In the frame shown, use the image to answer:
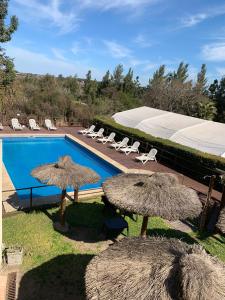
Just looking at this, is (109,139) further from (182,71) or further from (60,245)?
(182,71)

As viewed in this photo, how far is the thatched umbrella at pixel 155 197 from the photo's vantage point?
731 cm

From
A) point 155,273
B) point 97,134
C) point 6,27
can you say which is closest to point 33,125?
point 97,134

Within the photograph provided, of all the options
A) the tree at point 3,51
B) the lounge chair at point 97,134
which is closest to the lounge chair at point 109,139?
the lounge chair at point 97,134

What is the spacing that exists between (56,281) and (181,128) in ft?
47.4

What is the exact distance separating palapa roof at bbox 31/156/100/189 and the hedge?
6.19 m

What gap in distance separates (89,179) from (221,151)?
29.5ft

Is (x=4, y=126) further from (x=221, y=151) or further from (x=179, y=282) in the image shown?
(x=179, y=282)

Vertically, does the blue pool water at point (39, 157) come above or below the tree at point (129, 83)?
below

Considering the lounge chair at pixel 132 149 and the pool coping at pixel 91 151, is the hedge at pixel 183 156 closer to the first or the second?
the lounge chair at pixel 132 149

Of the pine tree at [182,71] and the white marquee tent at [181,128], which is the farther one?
the pine tree at [182,71]

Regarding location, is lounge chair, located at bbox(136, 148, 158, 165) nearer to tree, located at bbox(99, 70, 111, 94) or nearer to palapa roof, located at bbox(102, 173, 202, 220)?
palapa roof, located at bbox(102, 173, 202, 220)

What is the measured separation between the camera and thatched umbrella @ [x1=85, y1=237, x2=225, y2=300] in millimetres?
4016

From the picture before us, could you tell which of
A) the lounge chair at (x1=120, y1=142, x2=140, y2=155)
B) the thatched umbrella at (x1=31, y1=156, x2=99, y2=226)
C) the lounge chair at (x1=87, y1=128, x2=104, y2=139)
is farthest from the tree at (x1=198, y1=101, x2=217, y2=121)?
the thatched umbrella at (x1=31, y1=156, x2=99, y2=226)

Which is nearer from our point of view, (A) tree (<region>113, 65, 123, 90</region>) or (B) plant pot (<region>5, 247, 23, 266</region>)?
(B) plant pot (<region>5, 247, 23, 266</region>)
